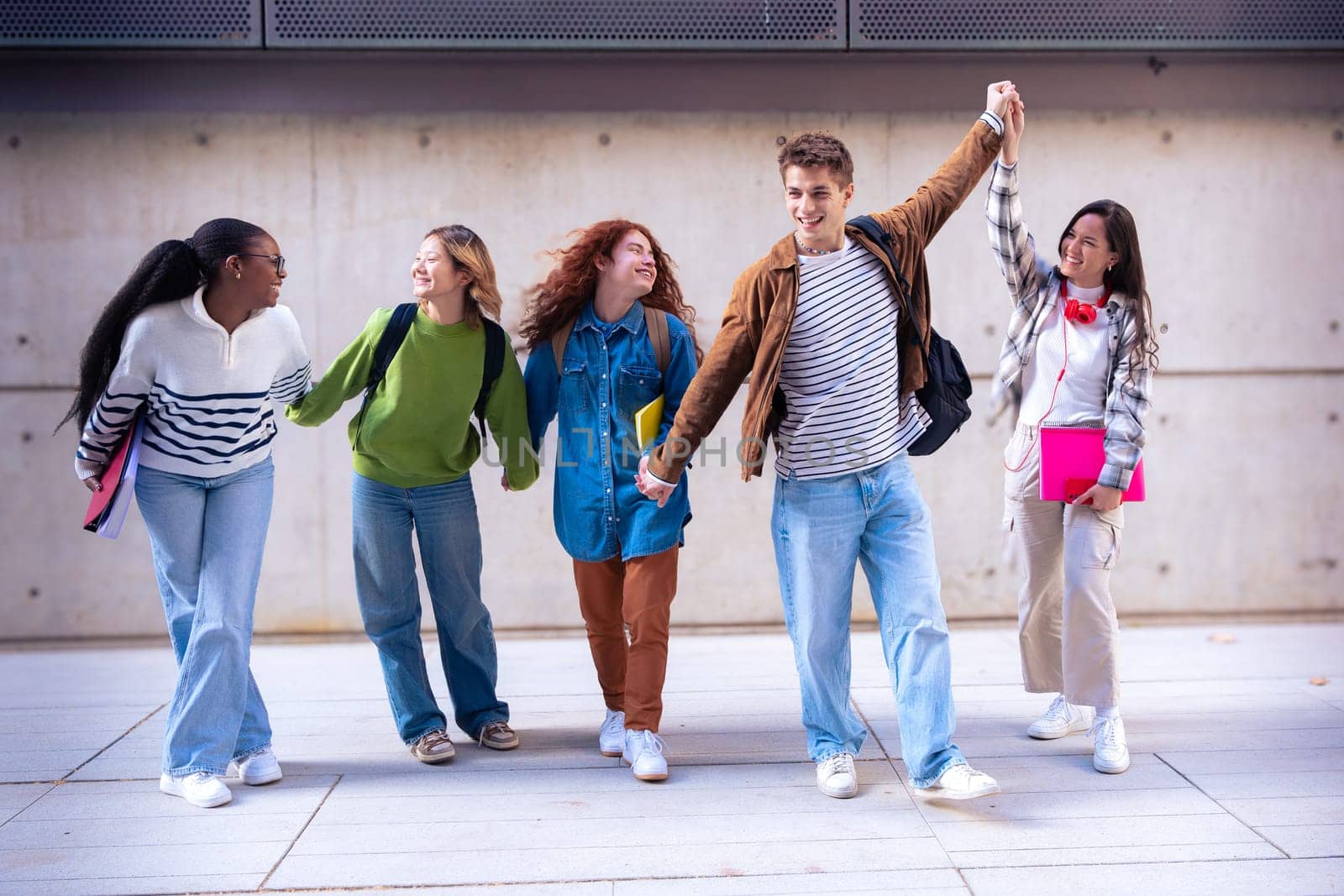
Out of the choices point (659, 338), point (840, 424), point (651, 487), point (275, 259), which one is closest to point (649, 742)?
point (651, 487)

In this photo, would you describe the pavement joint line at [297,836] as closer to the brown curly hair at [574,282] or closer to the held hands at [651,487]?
the held hands at [651,487]

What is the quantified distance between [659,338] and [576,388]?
31 centimetres

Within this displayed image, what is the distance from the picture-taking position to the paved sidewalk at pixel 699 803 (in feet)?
9.67

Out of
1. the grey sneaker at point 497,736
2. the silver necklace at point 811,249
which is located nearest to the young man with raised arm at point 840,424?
the silver necklace at point 811,249

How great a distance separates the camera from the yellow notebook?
3.57 m

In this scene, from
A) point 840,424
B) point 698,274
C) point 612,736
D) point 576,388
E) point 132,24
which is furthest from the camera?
point 698,274

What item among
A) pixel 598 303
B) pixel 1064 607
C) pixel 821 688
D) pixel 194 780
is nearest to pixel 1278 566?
pixel 1064 607

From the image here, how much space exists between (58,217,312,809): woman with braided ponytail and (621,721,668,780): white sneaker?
1.18m

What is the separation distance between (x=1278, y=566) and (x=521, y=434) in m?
3.91

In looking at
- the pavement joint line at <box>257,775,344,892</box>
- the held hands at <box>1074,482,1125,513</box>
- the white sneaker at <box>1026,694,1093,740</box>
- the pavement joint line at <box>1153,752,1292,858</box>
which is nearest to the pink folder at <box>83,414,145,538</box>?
the pavement joint line at <box>257,775,344,892</box>

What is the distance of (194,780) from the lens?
138 inches

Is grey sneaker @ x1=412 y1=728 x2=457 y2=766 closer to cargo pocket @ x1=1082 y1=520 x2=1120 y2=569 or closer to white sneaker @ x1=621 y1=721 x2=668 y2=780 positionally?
white sneaker @ x1=621 y1=721 x2=668 y2=780

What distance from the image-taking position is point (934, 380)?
3418 mm

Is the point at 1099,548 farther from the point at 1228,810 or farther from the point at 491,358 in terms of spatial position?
the point at 491,358
